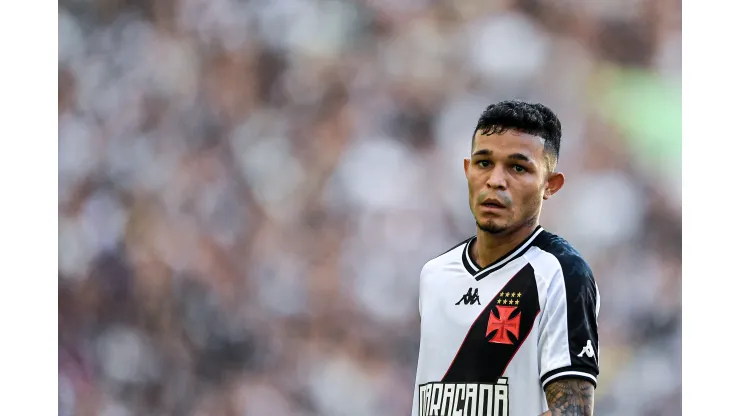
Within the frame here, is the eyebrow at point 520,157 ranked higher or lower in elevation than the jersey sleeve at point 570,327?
higher

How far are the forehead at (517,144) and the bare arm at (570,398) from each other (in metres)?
0.37

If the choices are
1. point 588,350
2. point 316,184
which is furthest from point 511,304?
point 316,184

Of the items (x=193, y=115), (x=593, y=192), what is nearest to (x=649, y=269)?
(x=593, y=192)

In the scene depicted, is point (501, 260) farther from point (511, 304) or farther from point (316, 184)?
point (316, 184)

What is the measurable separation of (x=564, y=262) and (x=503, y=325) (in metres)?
0.14

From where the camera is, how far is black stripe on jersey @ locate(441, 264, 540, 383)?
1448 millimetres

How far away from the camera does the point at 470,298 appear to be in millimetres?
1534

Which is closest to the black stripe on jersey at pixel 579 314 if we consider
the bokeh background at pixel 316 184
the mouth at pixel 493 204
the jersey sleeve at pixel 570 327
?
the jersey sleeve at pixel 570 327

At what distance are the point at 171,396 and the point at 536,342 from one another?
1612mm

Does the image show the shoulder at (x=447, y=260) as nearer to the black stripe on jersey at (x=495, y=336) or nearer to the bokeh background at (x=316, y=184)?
the black stripe on jersey at (x=495, y=336)

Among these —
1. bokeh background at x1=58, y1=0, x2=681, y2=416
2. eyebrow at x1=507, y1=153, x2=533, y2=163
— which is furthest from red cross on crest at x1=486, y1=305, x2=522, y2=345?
bokeh background at x1=58, y1=0, x2=681, y2=416

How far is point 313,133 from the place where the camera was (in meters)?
2.71

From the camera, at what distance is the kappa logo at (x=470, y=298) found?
1526mm

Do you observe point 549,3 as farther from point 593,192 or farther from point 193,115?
point 193,115
